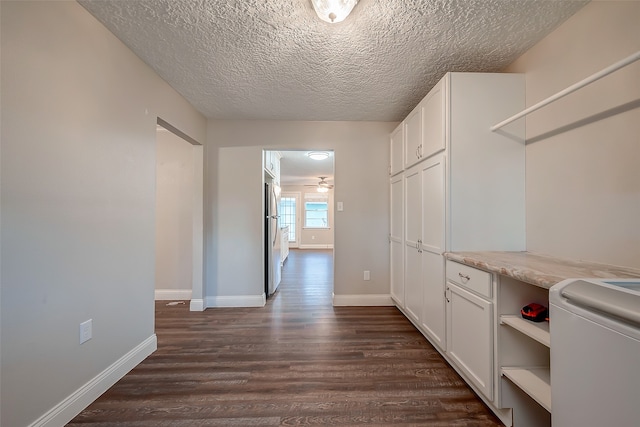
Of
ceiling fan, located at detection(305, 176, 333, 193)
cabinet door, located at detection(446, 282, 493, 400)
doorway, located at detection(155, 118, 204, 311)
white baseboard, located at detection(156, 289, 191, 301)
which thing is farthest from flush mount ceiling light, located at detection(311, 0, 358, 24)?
ceiling fan, located at detection(305, 176, 333, 193)

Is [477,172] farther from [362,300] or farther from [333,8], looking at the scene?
[362,300]

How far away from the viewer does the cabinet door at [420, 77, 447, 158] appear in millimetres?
1817

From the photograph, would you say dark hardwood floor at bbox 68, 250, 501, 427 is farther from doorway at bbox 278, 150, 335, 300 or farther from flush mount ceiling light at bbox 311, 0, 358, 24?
doorway at bbox 278, 150, 335, 300

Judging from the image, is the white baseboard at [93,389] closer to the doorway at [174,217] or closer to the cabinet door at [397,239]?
the doorway at [174,217]

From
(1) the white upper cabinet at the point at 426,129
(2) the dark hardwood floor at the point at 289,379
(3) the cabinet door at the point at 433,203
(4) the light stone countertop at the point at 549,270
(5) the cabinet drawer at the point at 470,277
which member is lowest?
(2) the dark hardwood floor at the point at 289,379

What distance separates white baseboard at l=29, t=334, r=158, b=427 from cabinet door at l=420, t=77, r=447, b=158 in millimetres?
2730

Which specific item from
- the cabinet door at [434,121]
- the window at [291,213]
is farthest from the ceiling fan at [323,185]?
the cabinet door at [434,121]

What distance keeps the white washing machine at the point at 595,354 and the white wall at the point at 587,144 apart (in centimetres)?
56

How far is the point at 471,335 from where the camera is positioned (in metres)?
1.50

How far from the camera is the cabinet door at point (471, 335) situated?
4.44 ft

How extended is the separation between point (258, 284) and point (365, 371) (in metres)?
1.73

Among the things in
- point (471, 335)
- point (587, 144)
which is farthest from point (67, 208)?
point (587, 144)

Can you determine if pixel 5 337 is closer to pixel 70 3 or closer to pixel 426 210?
pixel 70 3

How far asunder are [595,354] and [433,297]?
130cm
